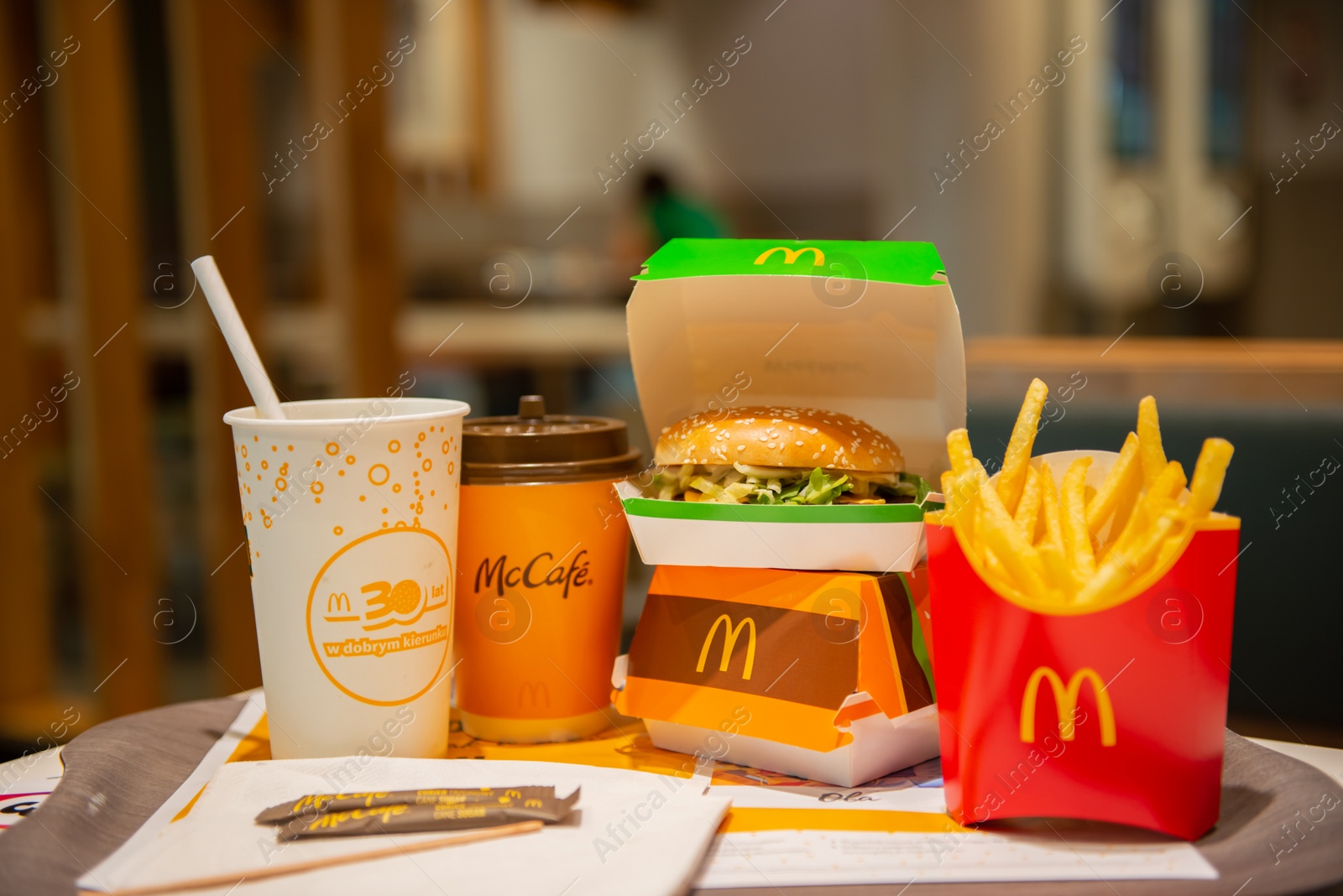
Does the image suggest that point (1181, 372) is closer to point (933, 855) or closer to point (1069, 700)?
point (1069, 700)

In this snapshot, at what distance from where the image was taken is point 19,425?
3459 mm

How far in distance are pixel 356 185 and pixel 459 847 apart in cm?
245

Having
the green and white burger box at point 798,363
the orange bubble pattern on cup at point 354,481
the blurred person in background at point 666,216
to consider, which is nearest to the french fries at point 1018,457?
the green and white burger box at point 798,363

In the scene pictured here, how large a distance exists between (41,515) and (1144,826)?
146 inches

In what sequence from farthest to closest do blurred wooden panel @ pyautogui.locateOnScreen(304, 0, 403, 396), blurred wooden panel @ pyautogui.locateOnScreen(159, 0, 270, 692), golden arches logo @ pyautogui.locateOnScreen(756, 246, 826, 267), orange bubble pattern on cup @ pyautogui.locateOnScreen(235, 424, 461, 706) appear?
blurred wooden panel @ pyautogui.locateOnScreen(159, 0, 270, 692) < blurred wooden panel @ pyautogui.locateOnScreen(304, 0, 403, 396) < golden arches logo @ pyautogui.locateOnScreen(756, 246, 826, 267) < orange bubble pattern on cup @ pyautogui.locateOnScreen(235, 424, 461, 706)

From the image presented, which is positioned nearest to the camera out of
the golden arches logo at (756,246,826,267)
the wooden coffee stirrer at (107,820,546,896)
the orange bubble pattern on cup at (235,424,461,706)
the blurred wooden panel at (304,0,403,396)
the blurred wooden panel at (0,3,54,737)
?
the wooden coffee stirrer at (107,820,546,896)

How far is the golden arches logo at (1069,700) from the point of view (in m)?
0.89

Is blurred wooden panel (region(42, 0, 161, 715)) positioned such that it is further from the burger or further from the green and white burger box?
the burger

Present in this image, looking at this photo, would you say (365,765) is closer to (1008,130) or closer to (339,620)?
(339,620)

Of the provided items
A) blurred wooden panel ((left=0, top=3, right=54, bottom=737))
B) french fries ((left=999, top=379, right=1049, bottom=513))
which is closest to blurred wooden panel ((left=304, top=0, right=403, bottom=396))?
blurred wooden panel ((left=0, top=3, right=54, bottom=737))

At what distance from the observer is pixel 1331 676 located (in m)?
1.59

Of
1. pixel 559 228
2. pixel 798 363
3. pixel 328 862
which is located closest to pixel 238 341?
pixel 328 862

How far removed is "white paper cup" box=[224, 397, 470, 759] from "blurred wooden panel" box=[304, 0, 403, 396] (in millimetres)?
1998

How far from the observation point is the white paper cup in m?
1.03
